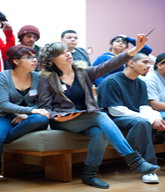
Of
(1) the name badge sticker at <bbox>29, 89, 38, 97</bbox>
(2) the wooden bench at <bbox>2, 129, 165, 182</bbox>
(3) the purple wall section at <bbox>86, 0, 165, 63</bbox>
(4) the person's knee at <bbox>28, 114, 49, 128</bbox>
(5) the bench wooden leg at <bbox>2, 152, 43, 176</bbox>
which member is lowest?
(5) the bench wooden leg at <bbox>2, 152, 43, 176</bbox>

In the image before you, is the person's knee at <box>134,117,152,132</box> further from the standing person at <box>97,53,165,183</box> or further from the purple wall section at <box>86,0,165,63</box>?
the purple wall section at <box>86,0,165,63</box>

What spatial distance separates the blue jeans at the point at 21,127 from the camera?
174cm

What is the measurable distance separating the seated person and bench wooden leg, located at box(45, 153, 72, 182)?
0.86 m

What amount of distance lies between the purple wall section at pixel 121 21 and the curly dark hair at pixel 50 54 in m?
2.35

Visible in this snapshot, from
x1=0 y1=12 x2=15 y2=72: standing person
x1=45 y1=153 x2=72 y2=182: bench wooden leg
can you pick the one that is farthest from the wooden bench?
x1=0 y1=12 x2=15 y2=72: standing person

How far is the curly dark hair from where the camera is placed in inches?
76.9

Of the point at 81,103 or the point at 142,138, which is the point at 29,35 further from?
the point at 142,138

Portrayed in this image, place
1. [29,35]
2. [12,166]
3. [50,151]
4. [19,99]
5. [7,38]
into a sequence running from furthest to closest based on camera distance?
[29,35]
[7,38]
[12,166]
[19,99]
[50,151]

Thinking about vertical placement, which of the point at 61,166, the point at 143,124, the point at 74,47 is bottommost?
the point at 61,166

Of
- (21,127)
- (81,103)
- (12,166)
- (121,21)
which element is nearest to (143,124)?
(81,103)

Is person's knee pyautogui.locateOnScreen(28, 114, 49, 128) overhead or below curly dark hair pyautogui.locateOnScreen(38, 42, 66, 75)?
below

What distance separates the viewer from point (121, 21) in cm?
473

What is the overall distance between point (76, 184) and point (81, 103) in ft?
1.69

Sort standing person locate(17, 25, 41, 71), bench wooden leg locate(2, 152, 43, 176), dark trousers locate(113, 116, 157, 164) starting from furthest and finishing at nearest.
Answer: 1. standing person locate(17, 25, 41, 71)
2. bench wooden leg locate(2, 152, 43, 176)
3. dark trousers locate(113, 116, 157, 164)
